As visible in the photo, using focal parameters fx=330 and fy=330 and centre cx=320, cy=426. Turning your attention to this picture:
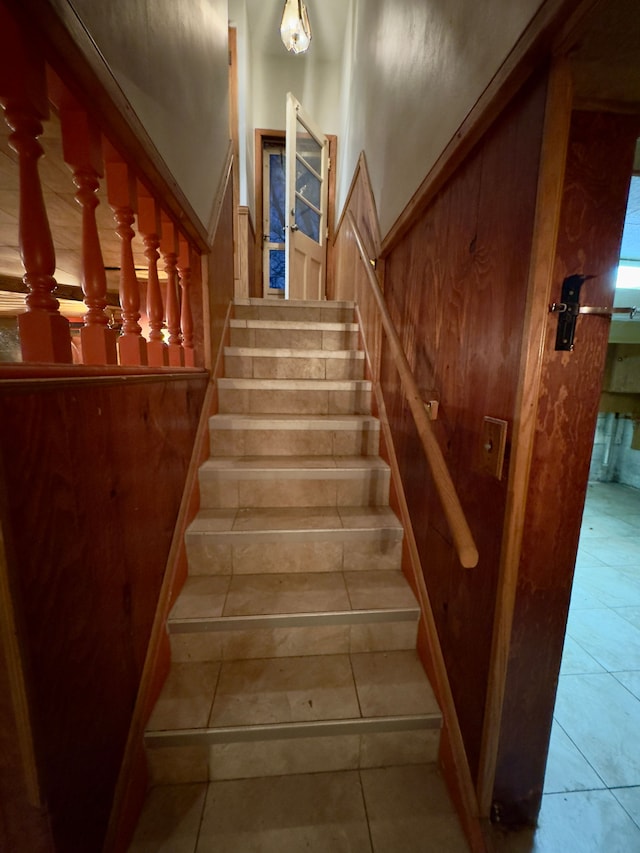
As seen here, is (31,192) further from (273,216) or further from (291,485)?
(273,216)

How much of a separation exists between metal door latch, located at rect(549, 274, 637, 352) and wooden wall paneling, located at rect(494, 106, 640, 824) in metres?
0.01

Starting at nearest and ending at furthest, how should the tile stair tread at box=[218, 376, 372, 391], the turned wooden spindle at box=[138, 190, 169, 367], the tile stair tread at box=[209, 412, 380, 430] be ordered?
the turned wooden spindle at box=[138, 190, 169, 367] → the tile stair tread at box=[209, 412, 380, 430] → the tile stair tread at box=[218, 376, 372, 391]

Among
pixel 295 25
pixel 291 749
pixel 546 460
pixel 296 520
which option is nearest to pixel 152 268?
pixel 296 520

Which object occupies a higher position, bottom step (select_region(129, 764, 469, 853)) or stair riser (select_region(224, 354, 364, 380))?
stair riser (select_region(224, 354, 364, 380))

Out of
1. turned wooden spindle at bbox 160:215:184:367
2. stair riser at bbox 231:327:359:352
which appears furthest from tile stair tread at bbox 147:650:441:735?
stair riser at bbox 231:327:359:352

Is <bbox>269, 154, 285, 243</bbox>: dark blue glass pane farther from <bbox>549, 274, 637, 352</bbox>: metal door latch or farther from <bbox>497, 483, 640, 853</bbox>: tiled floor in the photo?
<bbox>497, 483, 640, 853</bbox>: tiled floor

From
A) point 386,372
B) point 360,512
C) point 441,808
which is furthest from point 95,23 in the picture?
point 441,808

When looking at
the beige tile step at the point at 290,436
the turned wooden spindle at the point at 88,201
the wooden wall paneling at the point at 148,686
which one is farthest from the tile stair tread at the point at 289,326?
the turned wooden spindle at the point at 88,201

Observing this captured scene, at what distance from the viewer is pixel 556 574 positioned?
798 mm

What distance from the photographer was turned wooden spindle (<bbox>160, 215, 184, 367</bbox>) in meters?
1.30

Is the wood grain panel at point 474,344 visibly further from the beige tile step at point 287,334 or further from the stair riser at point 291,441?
the beige tile step at point 287,334

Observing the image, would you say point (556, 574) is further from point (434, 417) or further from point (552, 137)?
point (552, 137)

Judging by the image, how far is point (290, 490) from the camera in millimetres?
1545

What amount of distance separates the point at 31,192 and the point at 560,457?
1.20 meters
